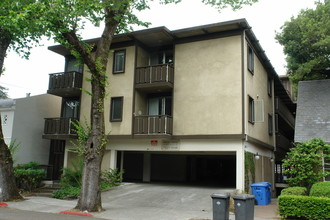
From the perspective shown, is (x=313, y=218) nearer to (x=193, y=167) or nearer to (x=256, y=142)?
(x=256, y=142)

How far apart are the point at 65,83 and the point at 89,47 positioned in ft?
25.5

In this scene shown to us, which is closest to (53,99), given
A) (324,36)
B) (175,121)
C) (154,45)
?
(154,45)

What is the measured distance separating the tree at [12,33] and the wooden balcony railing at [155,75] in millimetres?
5816

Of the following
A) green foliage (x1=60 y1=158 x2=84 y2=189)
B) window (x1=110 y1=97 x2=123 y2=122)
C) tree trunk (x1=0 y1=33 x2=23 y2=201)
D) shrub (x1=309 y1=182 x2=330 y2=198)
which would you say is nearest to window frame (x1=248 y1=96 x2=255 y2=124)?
shrub (x1=309 y1=182 x2=330 y2=198)

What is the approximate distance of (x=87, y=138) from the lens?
1361 centimetres

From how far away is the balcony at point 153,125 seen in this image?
1766 centimetres

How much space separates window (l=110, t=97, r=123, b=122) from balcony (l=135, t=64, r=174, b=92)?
1.52 metres

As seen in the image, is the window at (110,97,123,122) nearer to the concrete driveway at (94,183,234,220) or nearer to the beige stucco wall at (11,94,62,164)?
the concrete driveway at (94,183,234,220)

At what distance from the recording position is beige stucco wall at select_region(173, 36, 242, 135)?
17062 millimetres

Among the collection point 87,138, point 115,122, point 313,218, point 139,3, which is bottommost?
point 313,218

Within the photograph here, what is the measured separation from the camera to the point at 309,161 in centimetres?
1416

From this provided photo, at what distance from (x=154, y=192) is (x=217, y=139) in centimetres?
424

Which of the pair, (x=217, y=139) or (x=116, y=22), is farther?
(x=217, y=139)

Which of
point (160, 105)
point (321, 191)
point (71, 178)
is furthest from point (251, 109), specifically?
point (71, 178)
